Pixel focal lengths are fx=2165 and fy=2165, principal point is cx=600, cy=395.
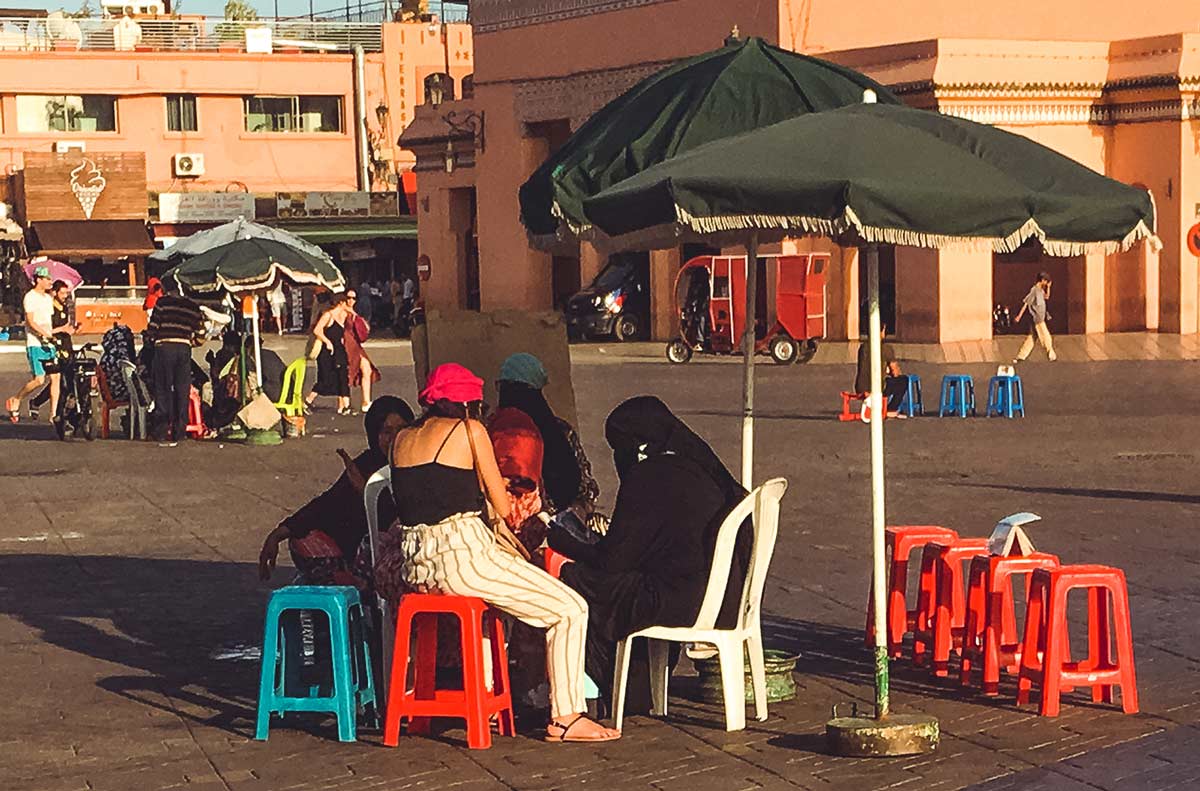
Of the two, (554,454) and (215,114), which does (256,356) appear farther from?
(215,114)

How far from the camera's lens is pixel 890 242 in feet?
24.4

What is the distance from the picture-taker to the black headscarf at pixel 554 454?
9.34 meters

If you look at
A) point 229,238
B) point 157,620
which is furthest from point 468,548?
point 229,238

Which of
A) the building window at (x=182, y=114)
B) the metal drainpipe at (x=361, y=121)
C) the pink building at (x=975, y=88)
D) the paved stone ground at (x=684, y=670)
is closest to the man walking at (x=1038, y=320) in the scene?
the pink building at (x=975, y=88)

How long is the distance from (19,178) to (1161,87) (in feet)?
108

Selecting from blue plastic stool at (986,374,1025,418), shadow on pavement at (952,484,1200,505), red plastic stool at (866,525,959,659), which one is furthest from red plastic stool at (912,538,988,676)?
blue plastic stool at (986,374,1025,418)

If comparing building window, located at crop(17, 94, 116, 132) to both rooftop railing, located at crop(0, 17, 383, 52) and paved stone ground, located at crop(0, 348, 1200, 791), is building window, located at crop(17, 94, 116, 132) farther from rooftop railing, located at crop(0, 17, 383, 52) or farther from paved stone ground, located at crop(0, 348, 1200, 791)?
paved stone ground, located at crop(0, 348, 1200, 791)

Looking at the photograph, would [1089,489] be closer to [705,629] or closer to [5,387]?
[705,629]

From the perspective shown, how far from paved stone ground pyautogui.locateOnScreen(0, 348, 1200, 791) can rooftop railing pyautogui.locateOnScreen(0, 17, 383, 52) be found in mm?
40602

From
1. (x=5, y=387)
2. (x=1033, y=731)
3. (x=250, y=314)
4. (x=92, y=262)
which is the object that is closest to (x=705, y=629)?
(x=1033, y=731)

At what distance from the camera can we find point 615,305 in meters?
41.7

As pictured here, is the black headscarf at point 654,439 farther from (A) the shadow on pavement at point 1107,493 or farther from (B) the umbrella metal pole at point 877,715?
(A) the shadow on pavement at point 1107,493

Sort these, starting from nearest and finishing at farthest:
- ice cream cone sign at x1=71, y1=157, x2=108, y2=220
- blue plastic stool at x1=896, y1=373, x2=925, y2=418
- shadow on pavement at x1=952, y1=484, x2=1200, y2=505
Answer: shadow on pavement at x1=952, y1=484, x2=1200, y2=505 < blue plastic stool at x1=896, y1=373, x2=925, y2=418 < ice cream cone sign at x1=71, y1=157, x2=108, y2=220

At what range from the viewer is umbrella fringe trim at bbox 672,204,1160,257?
24.2 feet
